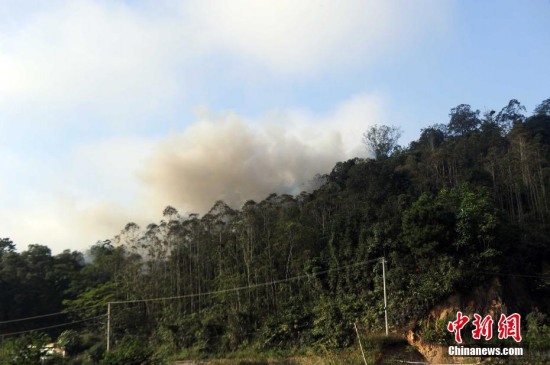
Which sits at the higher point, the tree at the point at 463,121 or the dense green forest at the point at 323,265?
the tree at the point at 463,121

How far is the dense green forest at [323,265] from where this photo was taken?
84.0ft

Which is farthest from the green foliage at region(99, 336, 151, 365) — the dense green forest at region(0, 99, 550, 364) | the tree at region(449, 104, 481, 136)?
the tree at region(449, 104, 481, 136)

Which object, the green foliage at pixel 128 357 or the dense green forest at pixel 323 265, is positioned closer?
the green foliage at pixel 128 357

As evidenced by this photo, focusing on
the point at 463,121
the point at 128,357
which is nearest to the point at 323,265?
the point at 128,357

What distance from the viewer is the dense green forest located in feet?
84.0

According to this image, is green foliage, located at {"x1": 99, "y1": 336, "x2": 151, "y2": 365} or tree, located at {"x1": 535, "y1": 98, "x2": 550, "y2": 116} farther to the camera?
tree, located at {"x1": 535, "y1": 98, "x2": 550, "y2": 116}

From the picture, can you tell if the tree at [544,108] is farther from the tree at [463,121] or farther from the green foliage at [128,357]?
the green foliage at [128,357]

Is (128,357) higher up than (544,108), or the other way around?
(544,108)

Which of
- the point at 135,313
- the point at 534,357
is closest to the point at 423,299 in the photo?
the point at 534,357

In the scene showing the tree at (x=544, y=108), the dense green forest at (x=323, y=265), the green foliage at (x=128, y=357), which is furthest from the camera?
the tree at (x=544, y=108)

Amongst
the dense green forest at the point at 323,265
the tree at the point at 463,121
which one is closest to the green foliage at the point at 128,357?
the dense green forest at the point at 323,265

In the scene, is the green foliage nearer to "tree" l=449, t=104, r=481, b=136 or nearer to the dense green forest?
the dense green forest

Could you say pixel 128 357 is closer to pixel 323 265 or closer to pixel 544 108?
pixel 323 265

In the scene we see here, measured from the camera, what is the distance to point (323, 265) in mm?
29922
